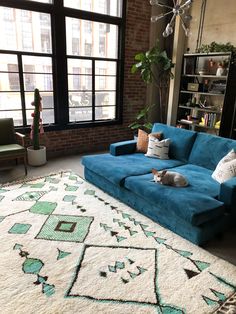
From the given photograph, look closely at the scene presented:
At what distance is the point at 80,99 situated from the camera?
5113mm

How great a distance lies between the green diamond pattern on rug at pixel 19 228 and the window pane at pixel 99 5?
3788 millimetres

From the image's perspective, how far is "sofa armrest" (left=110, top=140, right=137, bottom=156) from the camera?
3785 millimetres

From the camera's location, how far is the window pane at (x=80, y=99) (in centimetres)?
502

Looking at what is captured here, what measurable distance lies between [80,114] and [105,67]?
1.10 meters

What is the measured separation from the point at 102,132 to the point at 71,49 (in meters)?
1.71

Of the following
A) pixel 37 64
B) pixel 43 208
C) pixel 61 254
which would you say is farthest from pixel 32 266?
pixel 37 64

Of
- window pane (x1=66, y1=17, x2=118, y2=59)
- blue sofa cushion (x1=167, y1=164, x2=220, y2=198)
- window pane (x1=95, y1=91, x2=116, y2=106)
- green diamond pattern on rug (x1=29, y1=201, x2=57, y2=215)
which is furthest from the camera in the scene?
window pane (x1=95, y1=91, x2=116, y2=106)

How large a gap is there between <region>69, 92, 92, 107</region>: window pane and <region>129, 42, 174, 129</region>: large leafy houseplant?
0.99 metres

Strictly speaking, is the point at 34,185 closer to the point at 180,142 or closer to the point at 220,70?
the point at 180,142

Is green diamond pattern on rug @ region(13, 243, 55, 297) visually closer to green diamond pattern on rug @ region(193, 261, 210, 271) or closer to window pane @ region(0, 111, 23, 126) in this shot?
green diamond pattern on rug @ region(193, 261, 210, 271)

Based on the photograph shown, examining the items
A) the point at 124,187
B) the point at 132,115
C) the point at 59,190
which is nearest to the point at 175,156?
the point at 124,187

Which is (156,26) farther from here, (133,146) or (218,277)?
(218,277)

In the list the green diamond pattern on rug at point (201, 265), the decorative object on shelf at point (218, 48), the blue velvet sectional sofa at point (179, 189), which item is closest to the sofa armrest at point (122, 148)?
the blue velvet sectional sofa at point (179, 189)

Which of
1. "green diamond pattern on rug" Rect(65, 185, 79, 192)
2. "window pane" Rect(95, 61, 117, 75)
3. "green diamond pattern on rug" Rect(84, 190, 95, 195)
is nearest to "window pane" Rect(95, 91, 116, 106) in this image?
"window pane" Rect(95, 61, 117, 75)
